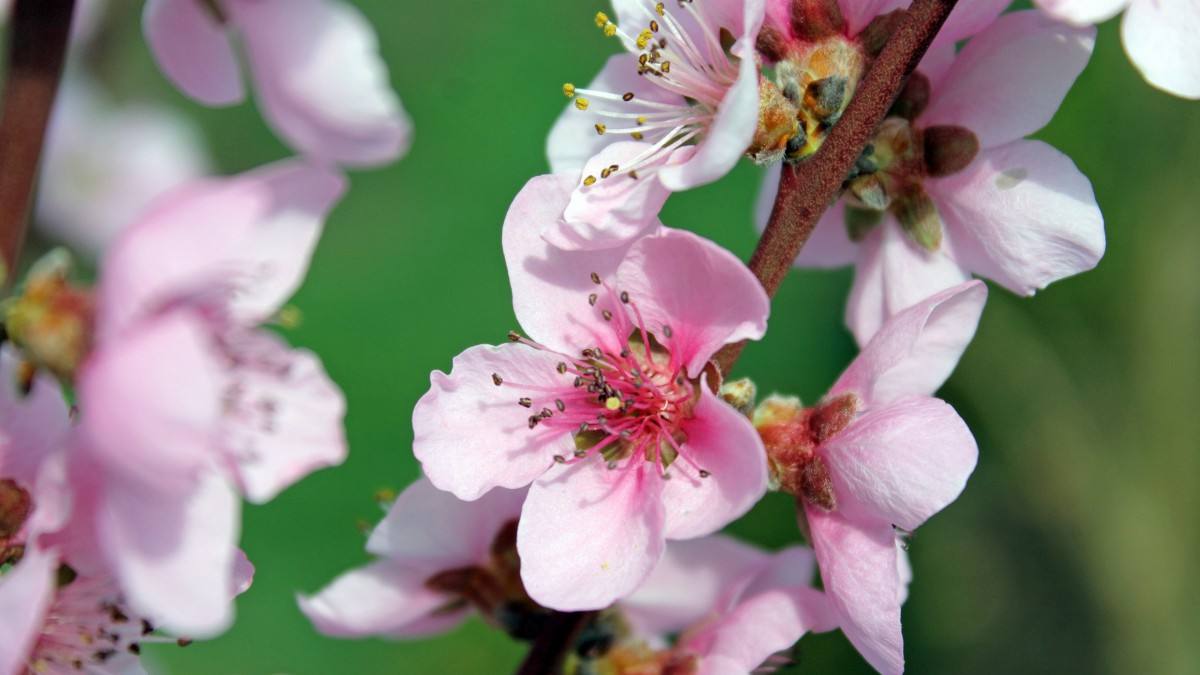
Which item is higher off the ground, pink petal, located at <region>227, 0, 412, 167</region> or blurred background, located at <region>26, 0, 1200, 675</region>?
pink petal, located at <region>227, 0, 412, 167</region>

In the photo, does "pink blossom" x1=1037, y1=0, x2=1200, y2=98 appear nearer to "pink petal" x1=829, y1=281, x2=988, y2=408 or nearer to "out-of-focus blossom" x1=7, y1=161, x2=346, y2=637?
"pink petal" x1=829, y1=281, x2=988, y2=408

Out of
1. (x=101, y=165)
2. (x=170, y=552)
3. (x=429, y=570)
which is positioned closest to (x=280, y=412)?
(x=170, y=552)

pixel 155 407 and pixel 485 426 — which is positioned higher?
pixel 155 407

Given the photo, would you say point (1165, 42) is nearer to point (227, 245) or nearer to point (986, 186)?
point (986, 186)

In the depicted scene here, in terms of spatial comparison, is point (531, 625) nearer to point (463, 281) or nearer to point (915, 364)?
point (915, 364)

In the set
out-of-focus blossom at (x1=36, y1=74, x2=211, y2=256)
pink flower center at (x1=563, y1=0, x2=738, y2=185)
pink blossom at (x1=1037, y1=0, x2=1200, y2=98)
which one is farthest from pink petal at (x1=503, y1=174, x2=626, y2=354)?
out-of-focus blossom at (x1=36, y1=74, x2=211, y2=256)

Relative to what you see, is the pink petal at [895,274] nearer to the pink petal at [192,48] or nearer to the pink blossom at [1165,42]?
the pink blossom at [1165,42]
